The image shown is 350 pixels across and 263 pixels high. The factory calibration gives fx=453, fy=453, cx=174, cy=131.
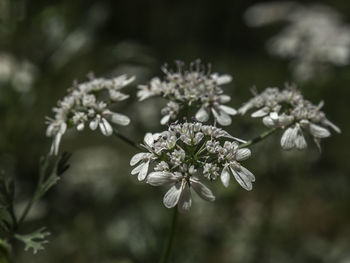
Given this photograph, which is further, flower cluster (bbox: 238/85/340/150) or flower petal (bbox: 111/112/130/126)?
flower petal (bbox: 111/112/130/126)

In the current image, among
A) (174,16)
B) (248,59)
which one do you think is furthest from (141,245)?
(248,59)

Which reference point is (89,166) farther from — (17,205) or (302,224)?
(302,224)

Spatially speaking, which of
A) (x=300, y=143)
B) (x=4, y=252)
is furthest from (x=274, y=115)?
(x=4, y=252)

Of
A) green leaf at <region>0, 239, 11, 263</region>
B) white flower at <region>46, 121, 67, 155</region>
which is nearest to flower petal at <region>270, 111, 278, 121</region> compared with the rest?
white flower at <region>46, 121, 67, 155</region>

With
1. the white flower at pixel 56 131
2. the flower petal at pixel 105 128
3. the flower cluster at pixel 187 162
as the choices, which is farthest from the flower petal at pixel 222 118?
the white flower at pixel 56 131

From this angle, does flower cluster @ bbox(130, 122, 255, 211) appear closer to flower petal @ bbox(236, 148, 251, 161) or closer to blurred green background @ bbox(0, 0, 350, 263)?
flower petal @ bbox(236, 148, 251, 161)

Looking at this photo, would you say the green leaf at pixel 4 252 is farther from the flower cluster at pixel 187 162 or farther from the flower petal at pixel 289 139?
the flower petal at pixel 289 139

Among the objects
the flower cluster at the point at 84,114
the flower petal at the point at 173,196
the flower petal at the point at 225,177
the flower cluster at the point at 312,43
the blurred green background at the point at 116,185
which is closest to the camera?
the flower petal at the point at 173,196
